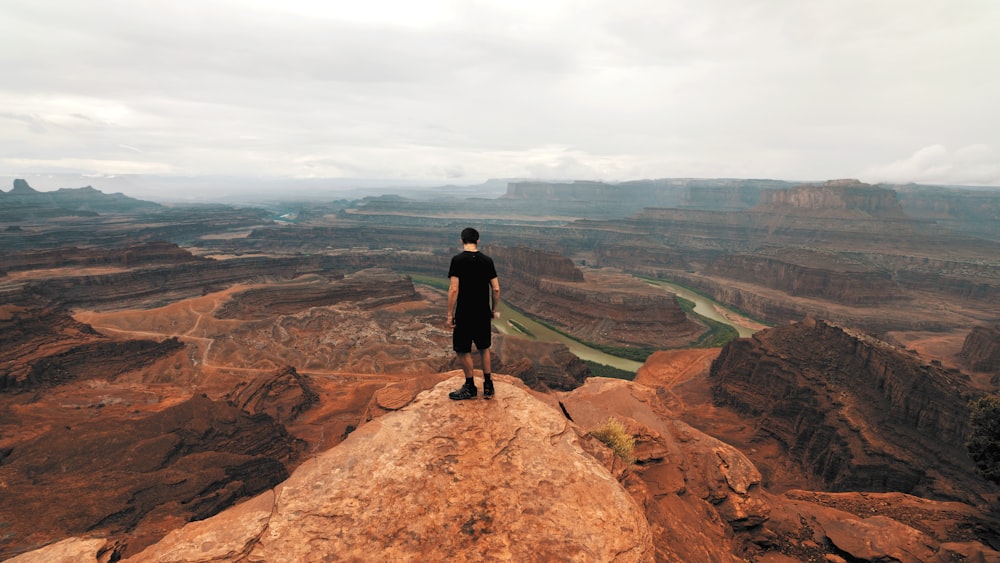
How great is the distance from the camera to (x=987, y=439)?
14.3m

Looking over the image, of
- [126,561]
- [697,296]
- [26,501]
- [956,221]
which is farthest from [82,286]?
[956,221]

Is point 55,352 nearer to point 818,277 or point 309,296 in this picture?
point 309,296

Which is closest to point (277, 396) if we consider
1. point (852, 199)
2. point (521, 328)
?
point (521, 328)

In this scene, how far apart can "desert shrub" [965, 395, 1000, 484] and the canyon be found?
5.38 ft

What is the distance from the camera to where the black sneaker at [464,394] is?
7.44 metres

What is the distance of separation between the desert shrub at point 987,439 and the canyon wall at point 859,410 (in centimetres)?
772

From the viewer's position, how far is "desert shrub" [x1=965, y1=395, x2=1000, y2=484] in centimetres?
1419

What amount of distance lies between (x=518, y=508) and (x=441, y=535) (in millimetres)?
1001

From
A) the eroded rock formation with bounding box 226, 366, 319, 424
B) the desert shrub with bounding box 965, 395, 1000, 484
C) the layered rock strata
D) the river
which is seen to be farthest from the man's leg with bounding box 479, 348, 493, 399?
the layered rock strata

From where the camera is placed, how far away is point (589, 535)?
191 inches

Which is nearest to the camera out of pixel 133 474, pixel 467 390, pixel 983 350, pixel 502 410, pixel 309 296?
pixel 502 410

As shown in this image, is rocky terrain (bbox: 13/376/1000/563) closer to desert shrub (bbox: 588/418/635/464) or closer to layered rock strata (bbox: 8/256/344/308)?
desert shrub (bbox: 588/418/635/464)

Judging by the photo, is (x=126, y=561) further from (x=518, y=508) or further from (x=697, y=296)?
(x=697, y=296)

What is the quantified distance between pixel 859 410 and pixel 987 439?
14118mm
